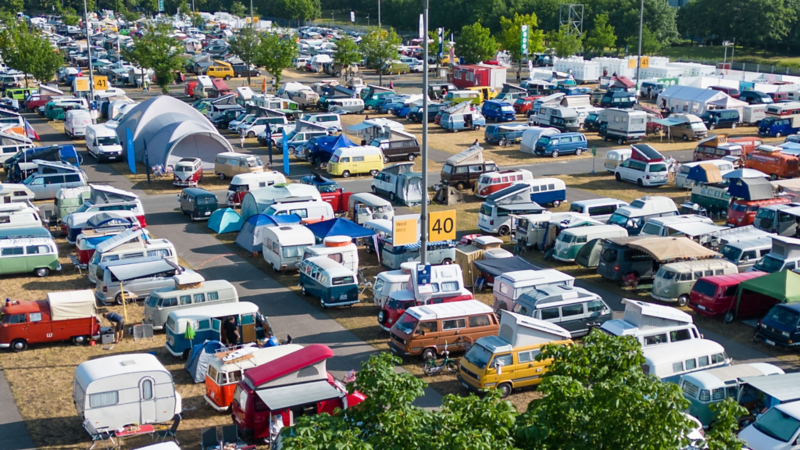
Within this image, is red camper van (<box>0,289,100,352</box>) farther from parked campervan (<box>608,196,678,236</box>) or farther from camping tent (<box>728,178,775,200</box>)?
camping tent (<box>728,178,775,200</box>)

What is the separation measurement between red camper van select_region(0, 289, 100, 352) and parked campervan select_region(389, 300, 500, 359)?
7.55 metres

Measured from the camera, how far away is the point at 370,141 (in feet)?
144

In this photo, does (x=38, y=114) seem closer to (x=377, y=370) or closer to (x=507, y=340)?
(x=507, y=340)

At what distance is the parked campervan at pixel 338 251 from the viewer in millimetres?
24141

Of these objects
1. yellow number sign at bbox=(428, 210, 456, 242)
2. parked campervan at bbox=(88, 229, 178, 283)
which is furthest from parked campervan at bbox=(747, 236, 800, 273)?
parked campervan at bbox=(88, 229, 178, 283)

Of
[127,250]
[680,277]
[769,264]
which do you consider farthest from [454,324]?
[127,250]

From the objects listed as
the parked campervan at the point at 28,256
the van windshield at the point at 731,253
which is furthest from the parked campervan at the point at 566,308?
A: the parked campervan at the point at 28,256

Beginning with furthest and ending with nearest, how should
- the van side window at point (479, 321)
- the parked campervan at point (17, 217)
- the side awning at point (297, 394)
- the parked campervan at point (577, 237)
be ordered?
the parked campervan at point (17, 217), the parked campervan at point (577, 237), the van side window at point (479, 321), the side awning at point (297, 394)

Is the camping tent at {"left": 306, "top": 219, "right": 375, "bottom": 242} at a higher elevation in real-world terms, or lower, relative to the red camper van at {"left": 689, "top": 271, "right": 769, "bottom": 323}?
higher

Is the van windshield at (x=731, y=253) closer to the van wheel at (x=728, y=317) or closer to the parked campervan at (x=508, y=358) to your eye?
the van wheel at (x=728, y=317)

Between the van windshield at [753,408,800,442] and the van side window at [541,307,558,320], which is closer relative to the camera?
the van windshield at [753,408,800,442]

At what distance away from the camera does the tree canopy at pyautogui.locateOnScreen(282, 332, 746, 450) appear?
8.71 metres

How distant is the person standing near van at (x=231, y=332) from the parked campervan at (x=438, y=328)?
3.68 metres

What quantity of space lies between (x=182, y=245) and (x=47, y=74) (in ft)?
132
